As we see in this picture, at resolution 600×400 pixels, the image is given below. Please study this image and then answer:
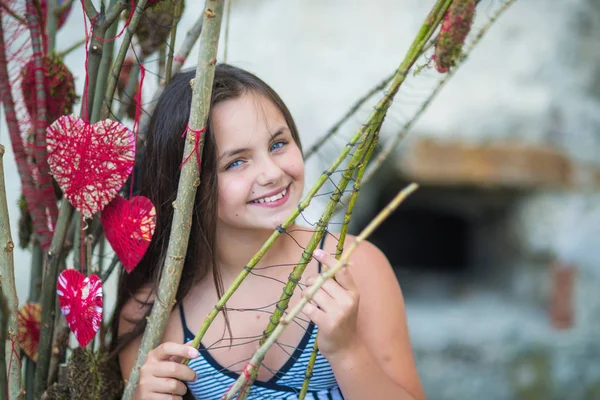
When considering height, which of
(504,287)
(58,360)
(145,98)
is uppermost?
(504,287)

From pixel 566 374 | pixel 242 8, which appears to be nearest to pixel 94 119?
pixel 242 8

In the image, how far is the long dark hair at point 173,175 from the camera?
87 centimetres

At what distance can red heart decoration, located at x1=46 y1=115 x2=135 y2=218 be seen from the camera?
741mm

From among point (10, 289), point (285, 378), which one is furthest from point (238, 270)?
→ point (10, 289)

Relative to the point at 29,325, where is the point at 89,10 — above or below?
above

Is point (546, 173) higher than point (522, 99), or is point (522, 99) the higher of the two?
point (522, 99)

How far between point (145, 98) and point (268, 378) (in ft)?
1.67

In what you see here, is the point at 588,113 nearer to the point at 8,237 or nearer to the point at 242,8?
the point at 242,8

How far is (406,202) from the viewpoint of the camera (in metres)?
2.80

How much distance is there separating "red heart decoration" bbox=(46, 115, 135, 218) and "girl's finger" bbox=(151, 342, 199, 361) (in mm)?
172

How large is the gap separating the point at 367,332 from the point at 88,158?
44cm

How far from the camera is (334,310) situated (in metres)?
0.71

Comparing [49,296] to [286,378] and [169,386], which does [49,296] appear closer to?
[169,386]

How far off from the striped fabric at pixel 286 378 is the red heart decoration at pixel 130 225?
0.71ft
